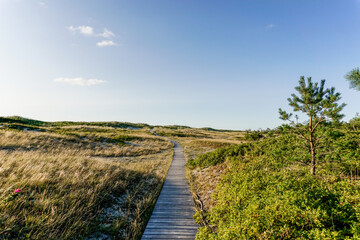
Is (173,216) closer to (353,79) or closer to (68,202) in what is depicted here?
(68,202)

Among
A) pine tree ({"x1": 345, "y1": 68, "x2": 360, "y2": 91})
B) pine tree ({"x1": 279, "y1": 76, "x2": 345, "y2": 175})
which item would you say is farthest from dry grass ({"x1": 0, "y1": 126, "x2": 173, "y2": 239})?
pine tree ({"x1": 345, "y1": 68, "x2": 360, "y2": 91})

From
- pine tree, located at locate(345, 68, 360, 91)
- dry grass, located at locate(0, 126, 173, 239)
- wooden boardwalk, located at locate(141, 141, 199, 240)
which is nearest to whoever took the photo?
dry grass, located at locate(0, 126, 173, 239)

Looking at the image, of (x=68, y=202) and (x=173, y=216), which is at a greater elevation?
(x=68, y=202)

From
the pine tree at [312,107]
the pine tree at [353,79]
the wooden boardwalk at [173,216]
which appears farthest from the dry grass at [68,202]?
the pine tree at [353,79]

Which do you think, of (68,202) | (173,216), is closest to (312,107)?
(173,216)

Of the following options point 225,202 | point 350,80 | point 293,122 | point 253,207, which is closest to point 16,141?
point 225,202

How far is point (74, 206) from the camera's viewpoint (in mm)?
5152

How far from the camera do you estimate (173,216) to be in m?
5.97

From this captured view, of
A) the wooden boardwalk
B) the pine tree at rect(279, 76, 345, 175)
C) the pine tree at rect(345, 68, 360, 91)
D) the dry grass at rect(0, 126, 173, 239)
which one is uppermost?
the pine tree at rect(345, 68, 360, 91)

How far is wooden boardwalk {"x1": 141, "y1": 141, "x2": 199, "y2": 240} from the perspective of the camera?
16.3 feet

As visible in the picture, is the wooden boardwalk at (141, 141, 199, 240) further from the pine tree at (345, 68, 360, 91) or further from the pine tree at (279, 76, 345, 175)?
the pine tree at (345, 68, 360, 91)

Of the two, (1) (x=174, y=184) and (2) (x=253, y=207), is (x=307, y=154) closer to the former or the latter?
(2) (x=253, y=207)

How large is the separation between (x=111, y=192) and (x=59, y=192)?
6.56ft

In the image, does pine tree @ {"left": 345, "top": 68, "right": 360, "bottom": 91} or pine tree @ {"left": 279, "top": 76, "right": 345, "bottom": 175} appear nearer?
pine tree @ {"left": 279, "top": 76, "right": 345, "bottom": 175}
